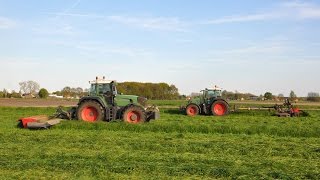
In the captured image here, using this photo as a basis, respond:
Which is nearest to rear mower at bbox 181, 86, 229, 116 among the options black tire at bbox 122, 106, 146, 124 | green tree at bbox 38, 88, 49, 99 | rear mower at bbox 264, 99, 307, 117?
rear mower at bbox 264, 99, 307, 117

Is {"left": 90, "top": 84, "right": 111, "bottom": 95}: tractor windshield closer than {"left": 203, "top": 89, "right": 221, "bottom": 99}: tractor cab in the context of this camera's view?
Yes

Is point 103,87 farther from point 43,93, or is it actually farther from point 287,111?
point 43,93

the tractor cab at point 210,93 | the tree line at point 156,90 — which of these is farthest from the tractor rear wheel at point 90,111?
the tree line at point 156,90

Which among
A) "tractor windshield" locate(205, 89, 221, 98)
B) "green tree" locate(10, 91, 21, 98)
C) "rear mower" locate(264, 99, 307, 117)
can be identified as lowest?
"rear mower" locate(264, 99, 307, 117)

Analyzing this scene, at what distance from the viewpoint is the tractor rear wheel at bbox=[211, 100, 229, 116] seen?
28.4 meters

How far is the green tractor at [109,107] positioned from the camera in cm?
2042

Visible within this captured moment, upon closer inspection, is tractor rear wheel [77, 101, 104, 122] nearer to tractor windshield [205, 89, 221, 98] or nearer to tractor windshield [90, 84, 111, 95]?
tractor windshield [90, 84, 111, 95]

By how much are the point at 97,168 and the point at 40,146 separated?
386 centimetres

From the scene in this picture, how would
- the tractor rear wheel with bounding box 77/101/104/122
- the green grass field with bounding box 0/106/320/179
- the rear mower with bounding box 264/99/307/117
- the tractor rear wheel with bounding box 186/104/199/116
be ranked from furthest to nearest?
1. the tractor rear wheel with bounding box 186/104/199/116
2. the rear mower with bounding box 264/99/307/117
3. the tractor rear wheel with bounding box 77/101/104/122
4. the green grass field with bounding box 0/106/320/179

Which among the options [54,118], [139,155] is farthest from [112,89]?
[139,155]

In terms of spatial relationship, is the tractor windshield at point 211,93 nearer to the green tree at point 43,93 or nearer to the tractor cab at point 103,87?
the tractor cab at point 103,87

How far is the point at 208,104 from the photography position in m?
29.0

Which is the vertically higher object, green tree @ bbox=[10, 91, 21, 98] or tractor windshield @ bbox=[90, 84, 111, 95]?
green tree @ bbox=[10, 91, 21, 98]

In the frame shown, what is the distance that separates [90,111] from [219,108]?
10.7 meters
